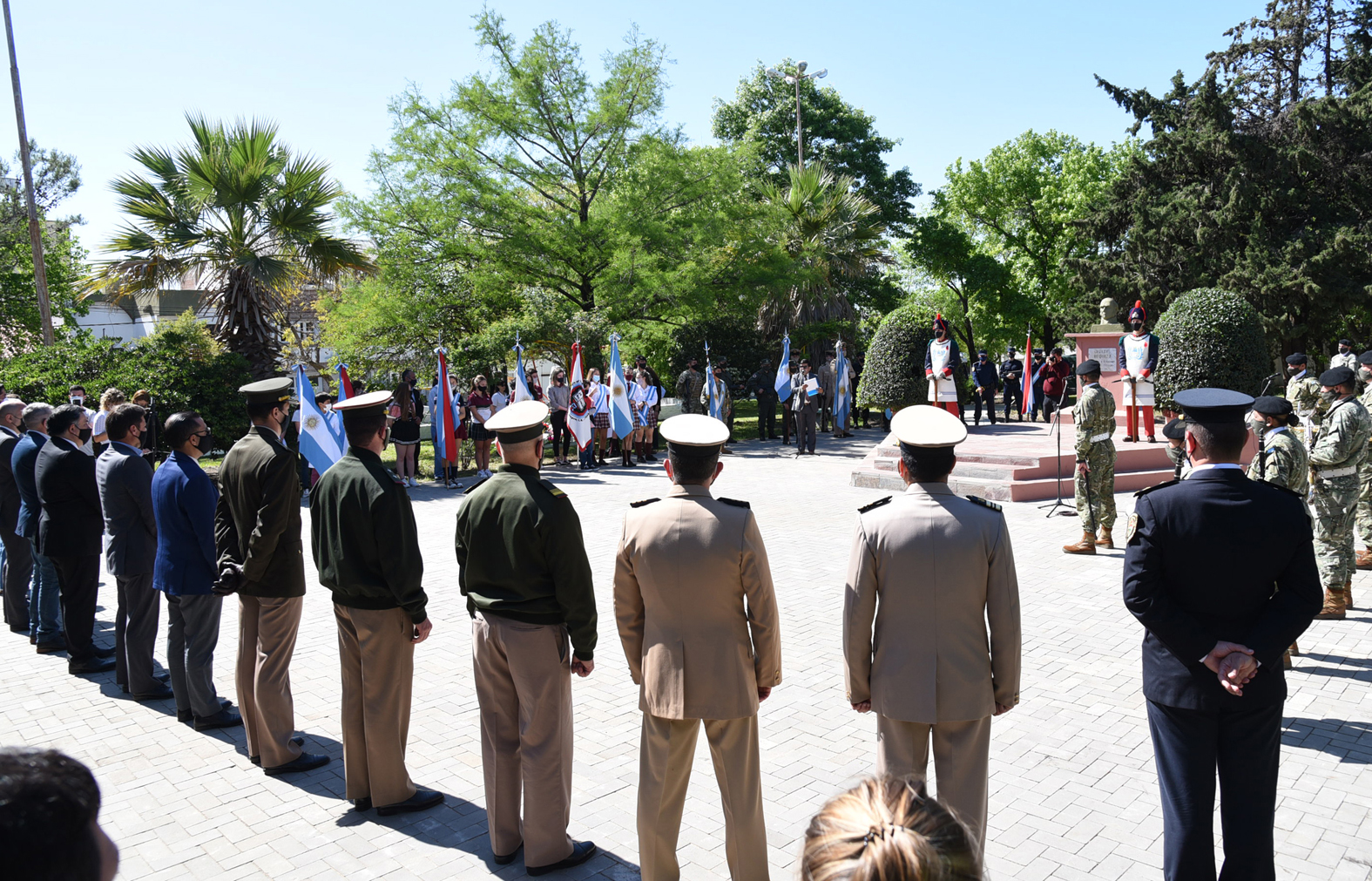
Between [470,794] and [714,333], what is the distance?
72.2ft

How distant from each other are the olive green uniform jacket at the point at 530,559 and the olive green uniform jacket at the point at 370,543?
1.66 ft

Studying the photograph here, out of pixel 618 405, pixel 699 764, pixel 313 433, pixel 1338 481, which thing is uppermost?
pixel 618 405

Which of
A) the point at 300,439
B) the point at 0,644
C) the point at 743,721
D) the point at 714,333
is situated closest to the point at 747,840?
the point at 743,721

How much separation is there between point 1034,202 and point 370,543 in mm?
42267

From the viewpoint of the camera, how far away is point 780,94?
39156mm

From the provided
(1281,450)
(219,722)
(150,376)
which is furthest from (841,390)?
(219,722)

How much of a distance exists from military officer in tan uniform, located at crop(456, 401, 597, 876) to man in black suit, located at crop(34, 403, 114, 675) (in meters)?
4.34

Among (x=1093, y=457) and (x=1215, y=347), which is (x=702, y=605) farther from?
(x=1215, y=347)

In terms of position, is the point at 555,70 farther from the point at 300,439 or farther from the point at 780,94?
the point at 780,94

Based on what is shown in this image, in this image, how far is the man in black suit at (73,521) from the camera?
658 centimetres

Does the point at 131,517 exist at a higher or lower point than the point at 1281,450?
higher

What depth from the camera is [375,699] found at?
14.3ft

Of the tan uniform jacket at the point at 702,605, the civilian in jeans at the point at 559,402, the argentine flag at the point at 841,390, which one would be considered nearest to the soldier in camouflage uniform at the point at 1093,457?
the tan uniform jacket at the point at 702,605

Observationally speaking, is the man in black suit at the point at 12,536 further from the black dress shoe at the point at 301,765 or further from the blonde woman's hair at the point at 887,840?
the blonde woman's hair at the point at 887,840
